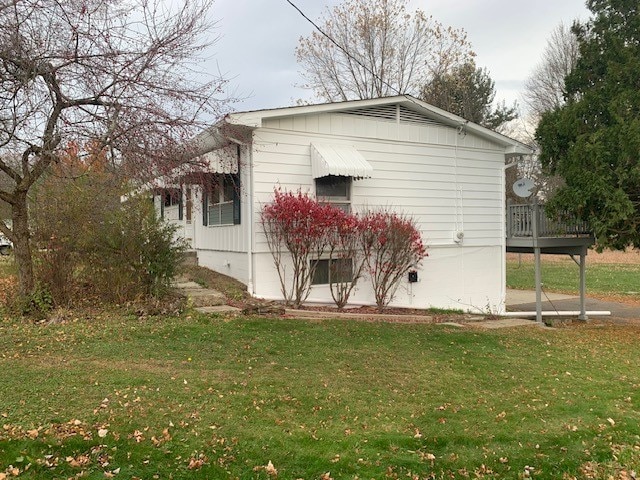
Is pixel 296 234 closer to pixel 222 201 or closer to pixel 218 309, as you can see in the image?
pixel 218 309

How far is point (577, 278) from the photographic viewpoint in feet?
71.5

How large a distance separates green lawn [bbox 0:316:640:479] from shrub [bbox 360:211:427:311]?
3.06 meters

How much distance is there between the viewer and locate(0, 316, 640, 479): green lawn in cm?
341

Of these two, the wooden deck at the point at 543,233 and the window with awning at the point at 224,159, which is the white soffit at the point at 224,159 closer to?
the window with awning at the point at 224,159

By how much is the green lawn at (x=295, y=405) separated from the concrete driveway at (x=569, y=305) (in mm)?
7244

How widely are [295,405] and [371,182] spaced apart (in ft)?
22.9

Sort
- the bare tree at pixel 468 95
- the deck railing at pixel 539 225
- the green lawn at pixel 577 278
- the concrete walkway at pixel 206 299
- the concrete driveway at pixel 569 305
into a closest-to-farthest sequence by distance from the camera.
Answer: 1. the concrete walkway at pixel 206 299
2. the deck railing at pixel 539 225
3. the concrete driveway at pixel 569 305
4. the green lawn at pixel 577 278
5. the bare tree at pixel 468 95

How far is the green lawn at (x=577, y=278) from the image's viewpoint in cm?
1903

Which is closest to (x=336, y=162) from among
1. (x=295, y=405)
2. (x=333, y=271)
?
(x=333, y=271)

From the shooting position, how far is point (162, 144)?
6746mm

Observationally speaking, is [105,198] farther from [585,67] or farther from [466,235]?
[585,67]

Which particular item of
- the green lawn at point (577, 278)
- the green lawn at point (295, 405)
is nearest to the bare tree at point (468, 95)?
the green lawn at point (577, 278)

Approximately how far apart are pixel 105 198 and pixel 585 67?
9030 millimetres

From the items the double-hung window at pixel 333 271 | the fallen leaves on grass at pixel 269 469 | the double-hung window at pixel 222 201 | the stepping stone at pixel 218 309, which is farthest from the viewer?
the double-hung window at pixel 333 271
